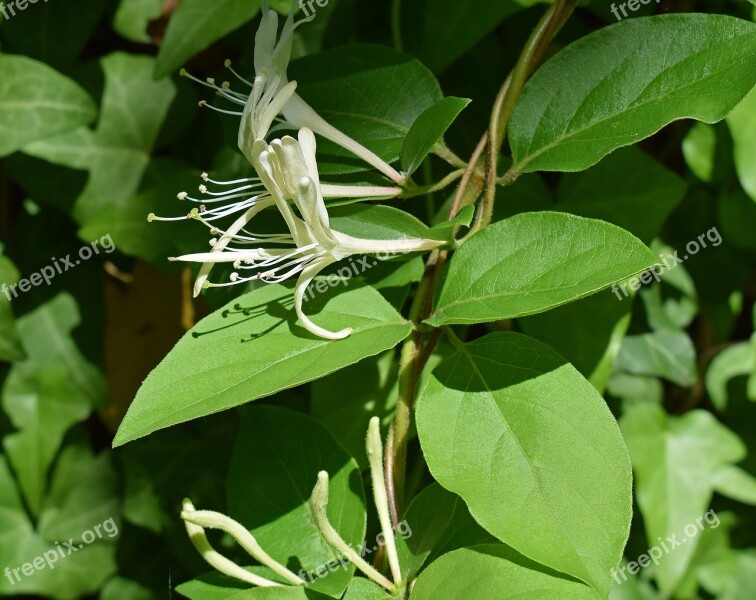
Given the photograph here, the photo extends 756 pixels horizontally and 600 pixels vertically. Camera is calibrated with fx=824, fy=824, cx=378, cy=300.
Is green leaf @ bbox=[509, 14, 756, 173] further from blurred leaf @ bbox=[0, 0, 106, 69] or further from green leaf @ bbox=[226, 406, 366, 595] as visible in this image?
blurred leaf @ bbox=[0, 0, 106, 69]

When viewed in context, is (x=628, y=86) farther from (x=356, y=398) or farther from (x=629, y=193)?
(x=356, y=398)

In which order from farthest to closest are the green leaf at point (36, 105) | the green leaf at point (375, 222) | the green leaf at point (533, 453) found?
the green leaf at point (36, 105) → the green leaf at point (375, 222) → the green leaf at point (533, 453)

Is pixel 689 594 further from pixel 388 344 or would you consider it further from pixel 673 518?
pixel 388 344

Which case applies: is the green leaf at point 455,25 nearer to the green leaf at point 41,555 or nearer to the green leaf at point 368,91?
the green leaf at point 368,91

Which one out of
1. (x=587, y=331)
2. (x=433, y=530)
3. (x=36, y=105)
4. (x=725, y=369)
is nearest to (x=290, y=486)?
(x=433, y=530)

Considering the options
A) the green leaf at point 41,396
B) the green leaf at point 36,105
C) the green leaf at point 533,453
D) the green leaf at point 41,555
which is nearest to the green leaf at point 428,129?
the green leaf at point 533,453

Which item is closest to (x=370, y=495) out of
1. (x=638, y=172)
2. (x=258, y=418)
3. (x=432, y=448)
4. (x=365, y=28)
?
(x=258, y=418)
